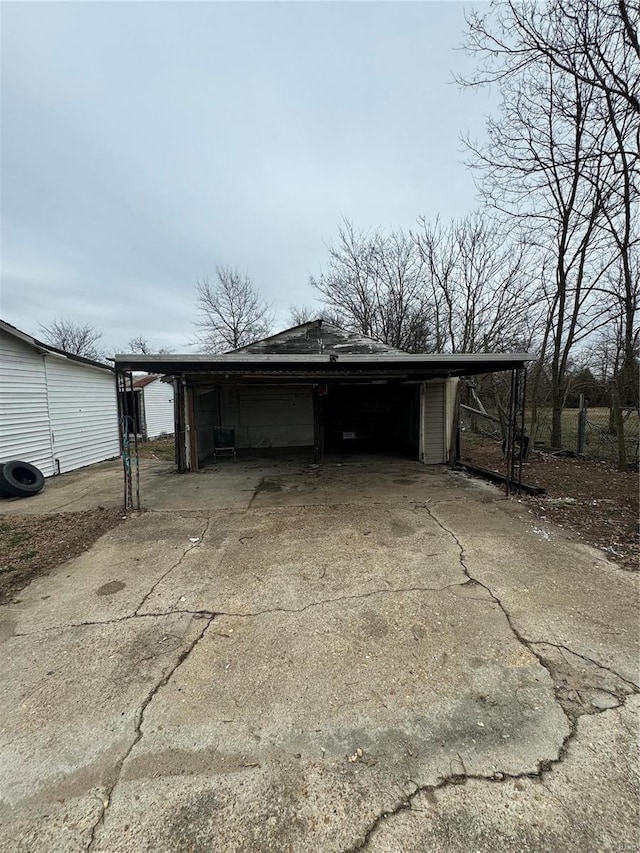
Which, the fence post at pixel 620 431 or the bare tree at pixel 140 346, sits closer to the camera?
the fence post at pixel 620 431

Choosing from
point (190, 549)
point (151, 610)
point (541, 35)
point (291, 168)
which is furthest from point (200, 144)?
point (151, 610)

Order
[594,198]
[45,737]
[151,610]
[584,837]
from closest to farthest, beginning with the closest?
1. [584,837]
2. [45,737]
3. [151,610]
4. [594,198]

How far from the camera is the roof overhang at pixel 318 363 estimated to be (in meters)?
5.23

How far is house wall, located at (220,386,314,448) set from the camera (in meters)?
11.7

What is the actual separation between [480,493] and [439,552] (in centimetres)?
275

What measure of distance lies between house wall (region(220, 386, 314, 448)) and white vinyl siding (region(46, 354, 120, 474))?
11.1ft

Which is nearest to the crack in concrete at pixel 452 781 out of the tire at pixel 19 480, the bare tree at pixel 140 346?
the tire at pixel 19 480

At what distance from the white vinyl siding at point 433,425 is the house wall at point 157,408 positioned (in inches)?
467

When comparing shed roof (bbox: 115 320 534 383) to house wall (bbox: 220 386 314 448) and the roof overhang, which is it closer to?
the roof overhang

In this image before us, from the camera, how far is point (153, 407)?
17.1 meters

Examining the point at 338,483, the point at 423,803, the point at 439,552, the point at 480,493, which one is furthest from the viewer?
the point at 338,483

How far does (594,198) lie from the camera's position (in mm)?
7926

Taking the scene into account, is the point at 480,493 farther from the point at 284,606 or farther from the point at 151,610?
the point at 151,610

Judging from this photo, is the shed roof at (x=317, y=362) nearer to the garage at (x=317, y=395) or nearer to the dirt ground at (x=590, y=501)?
the garage at (x=317, y=395)
